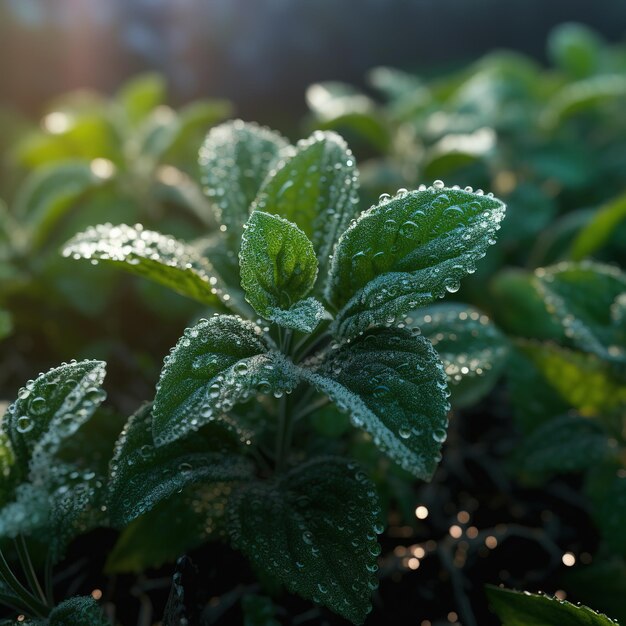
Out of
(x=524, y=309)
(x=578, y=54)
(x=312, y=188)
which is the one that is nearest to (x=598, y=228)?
(x=524, y=309)

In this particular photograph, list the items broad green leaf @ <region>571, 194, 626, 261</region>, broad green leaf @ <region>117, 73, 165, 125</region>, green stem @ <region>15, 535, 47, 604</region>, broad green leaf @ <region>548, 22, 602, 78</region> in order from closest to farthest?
green stem @ <region>15, 535, 47, 604</region> → broad green leaf @ <region>571, 194, 626, 261</region> → broad green leaf @ <region>117, 73, 165, 125</region> → broad green leaf @ <region>548, 22, 602, 78</region>

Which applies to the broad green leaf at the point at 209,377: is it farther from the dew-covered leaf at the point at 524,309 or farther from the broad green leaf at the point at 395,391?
the dew-covered leaf at the point at 524,309

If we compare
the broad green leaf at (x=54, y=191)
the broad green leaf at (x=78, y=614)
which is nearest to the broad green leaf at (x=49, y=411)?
the broad green leaf at (x=78, y=614)

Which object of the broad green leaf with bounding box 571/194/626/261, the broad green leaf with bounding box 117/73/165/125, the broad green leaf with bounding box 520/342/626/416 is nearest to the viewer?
the broad green leaf with bounding box 520/342/626/416

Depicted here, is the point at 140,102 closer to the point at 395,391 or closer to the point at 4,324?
the point at 4,324

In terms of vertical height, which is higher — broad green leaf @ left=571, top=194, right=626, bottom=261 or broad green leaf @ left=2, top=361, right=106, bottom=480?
broad green leaf @ left=2, top=361, right=106, bottom=480

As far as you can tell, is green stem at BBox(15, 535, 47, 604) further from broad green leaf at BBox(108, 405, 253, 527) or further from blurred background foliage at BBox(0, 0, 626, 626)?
blurred background foliage at BBox(0, 0, 626, 626)

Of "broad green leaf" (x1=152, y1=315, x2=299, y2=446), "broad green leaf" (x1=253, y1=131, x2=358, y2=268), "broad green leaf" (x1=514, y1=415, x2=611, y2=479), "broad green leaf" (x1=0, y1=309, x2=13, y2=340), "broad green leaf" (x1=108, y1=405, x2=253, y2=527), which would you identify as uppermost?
"broad green leaf" (x1=253, y1=131, x2=358, y2=268)

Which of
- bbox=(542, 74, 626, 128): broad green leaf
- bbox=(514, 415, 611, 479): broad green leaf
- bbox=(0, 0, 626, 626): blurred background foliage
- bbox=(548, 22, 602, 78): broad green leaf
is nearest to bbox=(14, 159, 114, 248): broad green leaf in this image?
bbox=(0, 0, 626, 626): blurred background foliage
